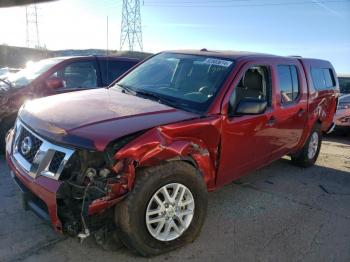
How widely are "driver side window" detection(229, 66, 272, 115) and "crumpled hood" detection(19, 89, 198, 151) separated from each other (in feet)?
3.64

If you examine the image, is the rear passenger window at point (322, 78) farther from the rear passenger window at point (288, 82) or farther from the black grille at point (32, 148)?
the black grille at point (32, 148)

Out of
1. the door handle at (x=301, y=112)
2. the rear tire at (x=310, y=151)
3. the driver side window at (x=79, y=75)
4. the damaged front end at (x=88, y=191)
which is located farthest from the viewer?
the driver side window at (x=79, y=75)

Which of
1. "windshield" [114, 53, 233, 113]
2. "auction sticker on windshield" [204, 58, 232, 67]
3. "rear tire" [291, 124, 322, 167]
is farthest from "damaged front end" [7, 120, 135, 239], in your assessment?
"rear tire" [291, 124, 322, 167]

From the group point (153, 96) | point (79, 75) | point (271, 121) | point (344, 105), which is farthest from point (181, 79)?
point (344, 105)

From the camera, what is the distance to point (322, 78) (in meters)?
7.04

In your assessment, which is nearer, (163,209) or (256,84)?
(163,209)

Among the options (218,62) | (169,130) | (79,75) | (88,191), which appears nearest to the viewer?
(88,191)

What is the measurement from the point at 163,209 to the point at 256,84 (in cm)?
229

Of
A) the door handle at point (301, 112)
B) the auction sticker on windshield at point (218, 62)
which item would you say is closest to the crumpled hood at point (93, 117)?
the auction sticker on windshield at point (218, 62)

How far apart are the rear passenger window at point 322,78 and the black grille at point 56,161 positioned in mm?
4670

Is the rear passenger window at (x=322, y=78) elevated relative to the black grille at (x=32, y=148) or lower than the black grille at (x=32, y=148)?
elevated

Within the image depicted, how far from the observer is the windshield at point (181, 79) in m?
4.17

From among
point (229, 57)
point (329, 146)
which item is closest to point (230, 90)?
point (229, 57)

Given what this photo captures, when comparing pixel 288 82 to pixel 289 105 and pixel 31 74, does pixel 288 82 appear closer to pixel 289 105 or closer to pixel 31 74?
pixel 289 105
